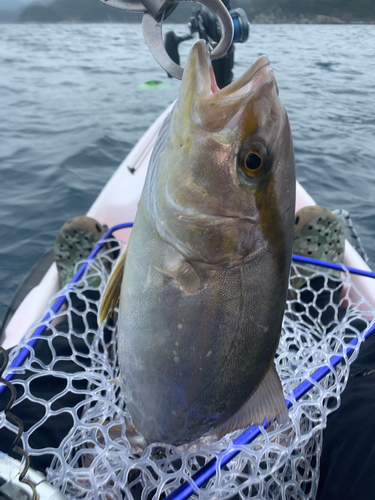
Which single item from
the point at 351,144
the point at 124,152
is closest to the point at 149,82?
the point at 124,152

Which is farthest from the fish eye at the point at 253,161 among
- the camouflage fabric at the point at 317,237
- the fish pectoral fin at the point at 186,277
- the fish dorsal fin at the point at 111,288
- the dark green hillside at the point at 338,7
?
the dark green hillside at the point at 338,7

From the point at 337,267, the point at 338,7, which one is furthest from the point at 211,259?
the point at 338,7

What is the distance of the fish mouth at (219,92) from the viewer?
106cm

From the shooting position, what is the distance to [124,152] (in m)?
7.80

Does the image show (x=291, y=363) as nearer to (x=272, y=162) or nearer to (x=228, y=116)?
(x=272, y=162)

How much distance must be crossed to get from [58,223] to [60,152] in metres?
2.82

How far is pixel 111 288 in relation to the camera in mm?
1403

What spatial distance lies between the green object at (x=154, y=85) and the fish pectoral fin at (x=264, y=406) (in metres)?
12.5

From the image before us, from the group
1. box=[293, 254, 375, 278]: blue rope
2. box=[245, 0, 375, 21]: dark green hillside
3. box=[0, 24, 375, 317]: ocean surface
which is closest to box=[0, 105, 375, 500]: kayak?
box=[293, 254, 375, 278]: blue rope

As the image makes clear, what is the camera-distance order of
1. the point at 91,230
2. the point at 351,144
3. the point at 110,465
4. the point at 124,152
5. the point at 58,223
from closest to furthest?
the point at 110,465, the point at 91,230, the point at 58,223, the point at 124,152, the point at 351,144

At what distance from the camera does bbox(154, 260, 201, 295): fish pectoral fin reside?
3.90 ft

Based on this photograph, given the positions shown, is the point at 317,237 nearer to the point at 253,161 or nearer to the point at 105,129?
the point at 253,161

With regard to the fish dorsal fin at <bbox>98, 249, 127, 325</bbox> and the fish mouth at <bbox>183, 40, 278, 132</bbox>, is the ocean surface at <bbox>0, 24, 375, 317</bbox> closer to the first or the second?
the fish dorsal fin at <bbox>98, 249, 127, 325</bbox>

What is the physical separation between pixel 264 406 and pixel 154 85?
13.0m
